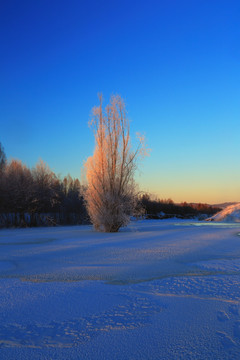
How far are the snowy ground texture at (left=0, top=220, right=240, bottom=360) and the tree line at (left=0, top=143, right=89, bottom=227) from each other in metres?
10.5

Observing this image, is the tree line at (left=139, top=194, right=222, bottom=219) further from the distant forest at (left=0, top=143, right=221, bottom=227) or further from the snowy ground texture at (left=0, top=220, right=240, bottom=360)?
the snowy ground texture at (left=0, top=220, right=240, bottom=360)

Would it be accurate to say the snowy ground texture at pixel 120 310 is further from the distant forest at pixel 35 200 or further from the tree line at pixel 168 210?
the tree line at pixel 168 210

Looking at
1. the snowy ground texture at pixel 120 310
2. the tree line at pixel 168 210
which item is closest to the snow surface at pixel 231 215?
the tree line at pixel 168 210

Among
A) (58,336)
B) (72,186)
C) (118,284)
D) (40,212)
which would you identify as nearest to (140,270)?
(118,284)

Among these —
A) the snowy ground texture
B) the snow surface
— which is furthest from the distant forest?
the snowy ground texture

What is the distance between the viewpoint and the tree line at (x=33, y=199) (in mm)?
15930

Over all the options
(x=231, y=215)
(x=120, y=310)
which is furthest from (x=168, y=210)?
(x=120, y=310)

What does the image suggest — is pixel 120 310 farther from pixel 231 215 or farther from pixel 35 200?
pixel 231 215

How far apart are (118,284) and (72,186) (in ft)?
71.7

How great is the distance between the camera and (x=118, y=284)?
3062 millimetres

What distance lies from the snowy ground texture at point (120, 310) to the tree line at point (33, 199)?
10.5 metres

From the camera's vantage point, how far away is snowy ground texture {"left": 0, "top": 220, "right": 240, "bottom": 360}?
1.66 m

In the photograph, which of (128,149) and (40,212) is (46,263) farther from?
(40,212)

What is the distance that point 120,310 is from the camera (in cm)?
225
